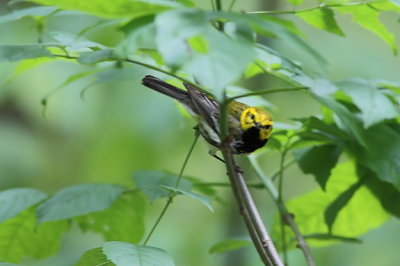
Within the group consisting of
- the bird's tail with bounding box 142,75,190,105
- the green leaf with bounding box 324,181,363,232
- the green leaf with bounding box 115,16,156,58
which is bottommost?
the green leaf with bounding box 324,181,363,232

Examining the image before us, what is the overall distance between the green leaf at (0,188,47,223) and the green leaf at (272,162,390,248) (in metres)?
0.71

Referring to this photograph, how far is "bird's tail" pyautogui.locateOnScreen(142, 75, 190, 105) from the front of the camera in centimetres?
178

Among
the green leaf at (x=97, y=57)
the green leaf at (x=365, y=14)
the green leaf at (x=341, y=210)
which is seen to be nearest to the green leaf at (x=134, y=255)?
the green leaf at (x=97, y=57)

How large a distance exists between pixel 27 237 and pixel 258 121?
2.40ft

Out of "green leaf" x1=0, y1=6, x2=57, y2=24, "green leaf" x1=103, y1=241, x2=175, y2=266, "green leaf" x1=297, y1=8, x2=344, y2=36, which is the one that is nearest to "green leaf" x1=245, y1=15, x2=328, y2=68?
"green leaf" x1=297, y1=8, x2=344, y2=36

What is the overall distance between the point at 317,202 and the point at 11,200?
0.90 m

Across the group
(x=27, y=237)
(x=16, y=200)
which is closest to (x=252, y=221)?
(x=16, y=200)

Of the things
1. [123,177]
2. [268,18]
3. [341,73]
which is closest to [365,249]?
[341,73]

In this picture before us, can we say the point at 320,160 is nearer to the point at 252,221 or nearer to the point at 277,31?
the point at 252,221

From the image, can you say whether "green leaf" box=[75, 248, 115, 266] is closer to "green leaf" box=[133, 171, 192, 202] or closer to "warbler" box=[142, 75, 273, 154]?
"green leaf" box=[133, 171, 192, 202]

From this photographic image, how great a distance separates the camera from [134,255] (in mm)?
1282

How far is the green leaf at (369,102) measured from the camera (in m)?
1.33

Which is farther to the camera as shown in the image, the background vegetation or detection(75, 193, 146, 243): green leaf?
detection(75, 193, 146, 243): green leaf

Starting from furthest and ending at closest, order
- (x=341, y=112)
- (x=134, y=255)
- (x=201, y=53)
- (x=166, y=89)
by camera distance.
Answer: (x=166, y=89), (x=341, y=112), (x=134, y=255), (x=201, y=53)
